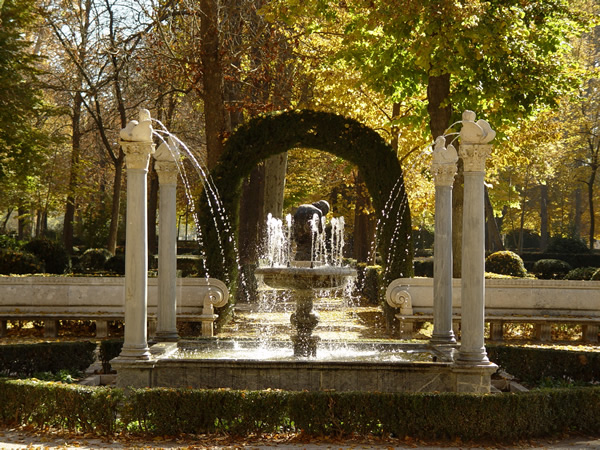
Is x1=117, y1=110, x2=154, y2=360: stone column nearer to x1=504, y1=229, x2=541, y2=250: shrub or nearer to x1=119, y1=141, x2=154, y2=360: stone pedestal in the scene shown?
x1=119, y1=141, x2=154, y2=360: stone pedestal

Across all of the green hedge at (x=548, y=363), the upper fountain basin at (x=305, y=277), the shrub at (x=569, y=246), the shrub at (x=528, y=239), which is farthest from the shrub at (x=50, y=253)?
the shrub at (x=528, y=239)

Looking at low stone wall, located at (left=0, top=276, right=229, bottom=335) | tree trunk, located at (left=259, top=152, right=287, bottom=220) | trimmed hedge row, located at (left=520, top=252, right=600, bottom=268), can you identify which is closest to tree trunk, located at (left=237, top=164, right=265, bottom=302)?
tree trunk, located at (left=259, top=152, right=287, bottom=220)

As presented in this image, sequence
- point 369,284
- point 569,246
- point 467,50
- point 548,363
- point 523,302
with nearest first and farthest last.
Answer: point 548,363 < point 523,302 < point 467,50 < point 369,284 < point 569,246

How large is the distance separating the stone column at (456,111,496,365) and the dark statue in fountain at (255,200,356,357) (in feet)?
5.79

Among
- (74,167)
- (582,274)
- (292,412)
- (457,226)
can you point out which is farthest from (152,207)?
(292,412)

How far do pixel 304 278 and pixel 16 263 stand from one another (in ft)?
36.6

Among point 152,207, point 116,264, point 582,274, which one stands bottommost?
point 582,274

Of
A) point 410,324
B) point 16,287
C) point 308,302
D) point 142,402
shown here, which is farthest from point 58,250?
point 142,402

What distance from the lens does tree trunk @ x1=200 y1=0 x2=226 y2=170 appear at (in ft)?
62.6

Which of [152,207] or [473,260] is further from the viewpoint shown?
[152,207]

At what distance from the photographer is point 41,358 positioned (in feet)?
36.6

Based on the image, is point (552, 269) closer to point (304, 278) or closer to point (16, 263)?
point (16, 263)

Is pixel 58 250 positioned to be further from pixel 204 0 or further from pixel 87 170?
pixel 87 170

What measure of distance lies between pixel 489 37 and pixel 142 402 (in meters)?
10.9
